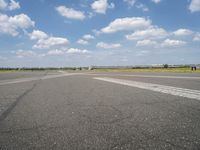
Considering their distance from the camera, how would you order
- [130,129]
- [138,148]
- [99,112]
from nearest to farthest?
[138,148]
[130,129]
[99,112]

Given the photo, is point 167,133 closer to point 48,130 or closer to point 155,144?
point 155,144

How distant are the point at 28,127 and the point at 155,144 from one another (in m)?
2.70

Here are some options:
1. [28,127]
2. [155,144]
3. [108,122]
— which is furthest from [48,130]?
[155,144]

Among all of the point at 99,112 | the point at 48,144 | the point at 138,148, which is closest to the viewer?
the point at 138,148

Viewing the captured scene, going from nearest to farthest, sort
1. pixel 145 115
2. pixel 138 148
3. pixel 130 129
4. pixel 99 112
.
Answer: pixel 138 148 < pixel 130 129 < pixel 145 115 < pixel 99 112

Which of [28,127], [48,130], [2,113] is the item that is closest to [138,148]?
[48,130]

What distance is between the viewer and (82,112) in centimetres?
535

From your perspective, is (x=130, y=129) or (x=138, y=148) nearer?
(x=138, y=148)

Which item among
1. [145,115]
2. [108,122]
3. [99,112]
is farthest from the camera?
[99,112]

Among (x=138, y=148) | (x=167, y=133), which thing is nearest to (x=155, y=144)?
(x=138, y=148)

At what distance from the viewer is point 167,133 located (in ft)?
11.7

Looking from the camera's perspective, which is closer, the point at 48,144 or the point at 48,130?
the point at 48,144

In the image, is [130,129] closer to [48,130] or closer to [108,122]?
[108,122]

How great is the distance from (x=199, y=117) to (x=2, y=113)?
213 inches
